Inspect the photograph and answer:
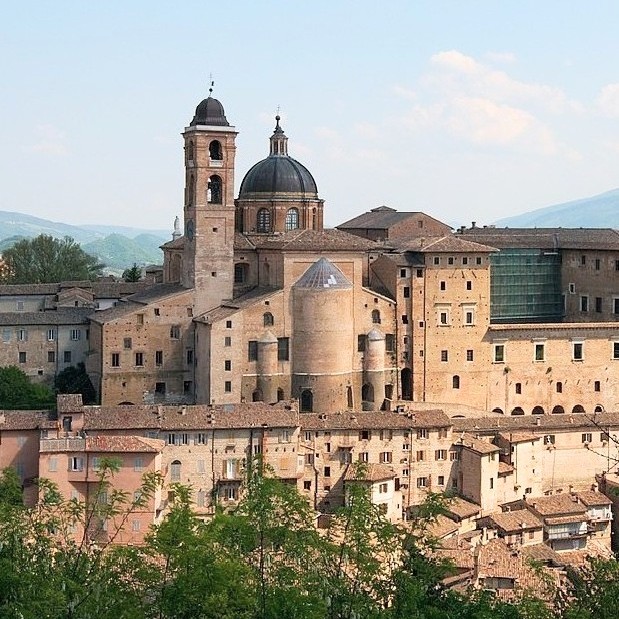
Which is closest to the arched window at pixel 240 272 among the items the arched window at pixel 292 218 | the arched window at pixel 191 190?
the arched window at pixel 191 190

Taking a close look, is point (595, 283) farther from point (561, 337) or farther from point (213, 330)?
point (213, 330)

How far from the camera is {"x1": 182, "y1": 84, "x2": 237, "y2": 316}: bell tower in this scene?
174ft

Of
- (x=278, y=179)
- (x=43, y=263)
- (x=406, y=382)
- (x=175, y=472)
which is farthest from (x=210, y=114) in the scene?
(x=43, y=263)

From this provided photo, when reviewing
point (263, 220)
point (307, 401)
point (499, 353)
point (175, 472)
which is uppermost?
point (263, 220)

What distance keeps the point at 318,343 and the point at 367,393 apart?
119 inches

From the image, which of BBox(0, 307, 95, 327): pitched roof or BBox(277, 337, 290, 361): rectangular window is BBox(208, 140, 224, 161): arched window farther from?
BBox(0, 307, 95, 327): pitched roof

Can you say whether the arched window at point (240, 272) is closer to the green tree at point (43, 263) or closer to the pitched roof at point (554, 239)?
the pitched roof at point (554, 239)

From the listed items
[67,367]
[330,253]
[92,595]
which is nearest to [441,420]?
[330,253]

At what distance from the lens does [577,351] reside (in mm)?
55844

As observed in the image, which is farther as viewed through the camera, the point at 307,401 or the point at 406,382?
the point at 406,382

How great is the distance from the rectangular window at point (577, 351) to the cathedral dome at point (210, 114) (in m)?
16.3

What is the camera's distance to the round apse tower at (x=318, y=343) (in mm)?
51000

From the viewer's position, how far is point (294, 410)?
4634 cm

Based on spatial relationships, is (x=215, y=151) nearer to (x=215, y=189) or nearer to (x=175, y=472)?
(x=215, y=189)
